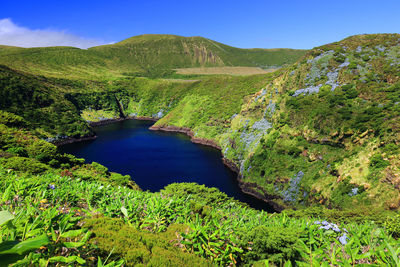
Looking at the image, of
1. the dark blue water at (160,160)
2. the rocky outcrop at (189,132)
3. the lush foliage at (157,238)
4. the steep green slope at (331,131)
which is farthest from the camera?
the rocky outcrop at (189,132)

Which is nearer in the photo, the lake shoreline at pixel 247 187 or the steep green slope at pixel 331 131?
the steep green slope at pixel 331 131

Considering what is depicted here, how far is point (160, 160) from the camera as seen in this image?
66875 millimetres

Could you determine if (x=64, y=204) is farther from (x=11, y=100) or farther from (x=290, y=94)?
(x=11, y=100)

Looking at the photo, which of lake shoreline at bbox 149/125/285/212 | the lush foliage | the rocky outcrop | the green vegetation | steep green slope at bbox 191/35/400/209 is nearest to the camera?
the lush foliage

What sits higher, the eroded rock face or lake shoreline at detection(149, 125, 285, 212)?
the eroded rock face

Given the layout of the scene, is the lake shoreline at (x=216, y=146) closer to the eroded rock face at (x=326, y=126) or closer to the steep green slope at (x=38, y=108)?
the eroded rock face at (x=326, y=126)

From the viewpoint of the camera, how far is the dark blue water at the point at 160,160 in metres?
51.8

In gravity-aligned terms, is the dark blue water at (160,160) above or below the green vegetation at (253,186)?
below

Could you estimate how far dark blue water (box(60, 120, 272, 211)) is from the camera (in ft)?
170

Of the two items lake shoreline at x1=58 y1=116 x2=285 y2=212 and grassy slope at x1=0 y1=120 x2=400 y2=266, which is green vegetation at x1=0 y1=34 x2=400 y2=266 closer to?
grassy slope at x1=0 y1=120 x2=400 y2=266

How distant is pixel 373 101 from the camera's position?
134 feet

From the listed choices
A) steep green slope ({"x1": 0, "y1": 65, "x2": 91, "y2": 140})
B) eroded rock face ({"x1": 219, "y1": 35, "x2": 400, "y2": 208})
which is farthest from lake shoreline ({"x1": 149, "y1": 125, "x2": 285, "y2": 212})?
steep green slope ({"x1": 0, "y1": 65, "x2": 91, "y2": 140})

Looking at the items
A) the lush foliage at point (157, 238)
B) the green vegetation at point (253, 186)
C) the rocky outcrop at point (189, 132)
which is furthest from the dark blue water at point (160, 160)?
the lush foliage at point (157, 238)

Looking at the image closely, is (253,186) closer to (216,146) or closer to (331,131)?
(331,131)
